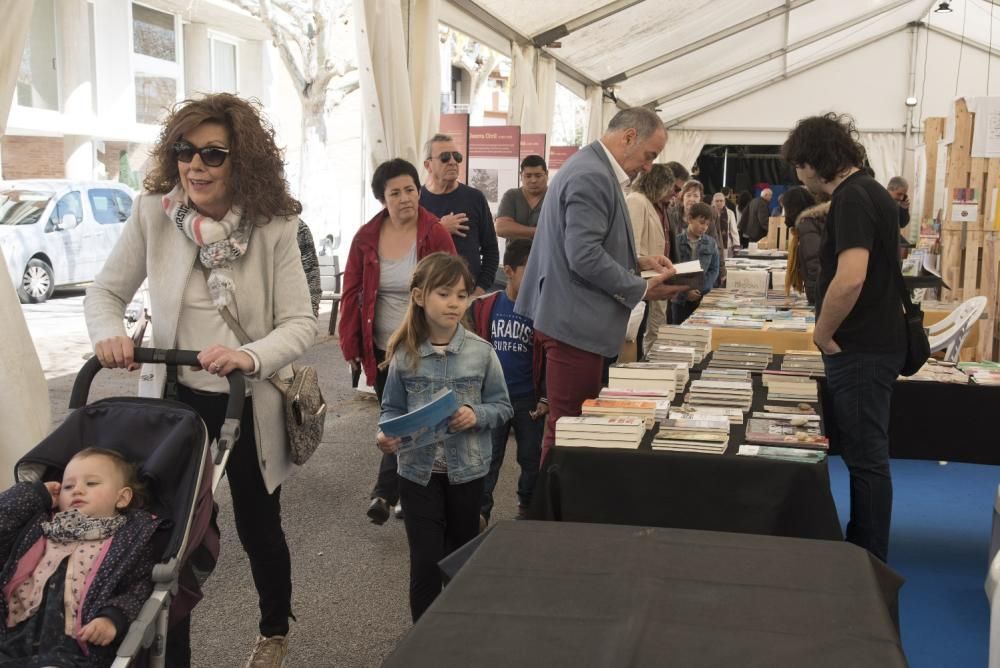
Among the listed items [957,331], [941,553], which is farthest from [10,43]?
[957,331]

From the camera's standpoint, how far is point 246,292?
2.49 meters

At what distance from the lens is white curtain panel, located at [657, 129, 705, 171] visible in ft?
72.1

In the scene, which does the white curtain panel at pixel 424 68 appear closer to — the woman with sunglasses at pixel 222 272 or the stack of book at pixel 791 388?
the stack of book at pixel 791 388

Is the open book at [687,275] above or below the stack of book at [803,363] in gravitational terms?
above

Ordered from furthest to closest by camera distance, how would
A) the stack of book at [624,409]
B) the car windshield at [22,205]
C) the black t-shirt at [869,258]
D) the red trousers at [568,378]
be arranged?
the car windshield at [22,205] → the red trousers at [568,378] → the black t-shirt at [869,258] → the stack of book at [624,409]

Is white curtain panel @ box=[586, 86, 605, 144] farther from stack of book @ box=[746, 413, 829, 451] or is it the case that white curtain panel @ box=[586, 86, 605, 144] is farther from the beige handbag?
the beige handbag

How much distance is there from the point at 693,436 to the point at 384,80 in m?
4.53

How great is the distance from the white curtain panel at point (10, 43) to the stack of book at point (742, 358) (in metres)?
2.73

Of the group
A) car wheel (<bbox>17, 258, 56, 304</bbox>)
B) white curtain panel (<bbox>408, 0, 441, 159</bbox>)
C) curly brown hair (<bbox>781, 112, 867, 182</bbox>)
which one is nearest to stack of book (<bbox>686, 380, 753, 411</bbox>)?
curly brown hair (<bbox>781, 112, 867, 182</bbox>)

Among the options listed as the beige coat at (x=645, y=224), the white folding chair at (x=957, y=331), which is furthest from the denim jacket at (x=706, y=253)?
the white folding chair at (x=957, y=331)

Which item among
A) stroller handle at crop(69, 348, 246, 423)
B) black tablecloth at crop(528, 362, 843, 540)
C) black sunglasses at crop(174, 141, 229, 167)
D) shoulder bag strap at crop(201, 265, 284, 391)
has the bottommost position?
black tablecloth at crop(528, 362, 843, 540)

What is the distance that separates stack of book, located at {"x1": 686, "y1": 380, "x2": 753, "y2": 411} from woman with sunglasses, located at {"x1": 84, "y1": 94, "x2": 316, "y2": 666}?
1350mm

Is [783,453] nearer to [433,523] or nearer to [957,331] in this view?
[433,523]

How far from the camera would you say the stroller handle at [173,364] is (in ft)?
7.21
